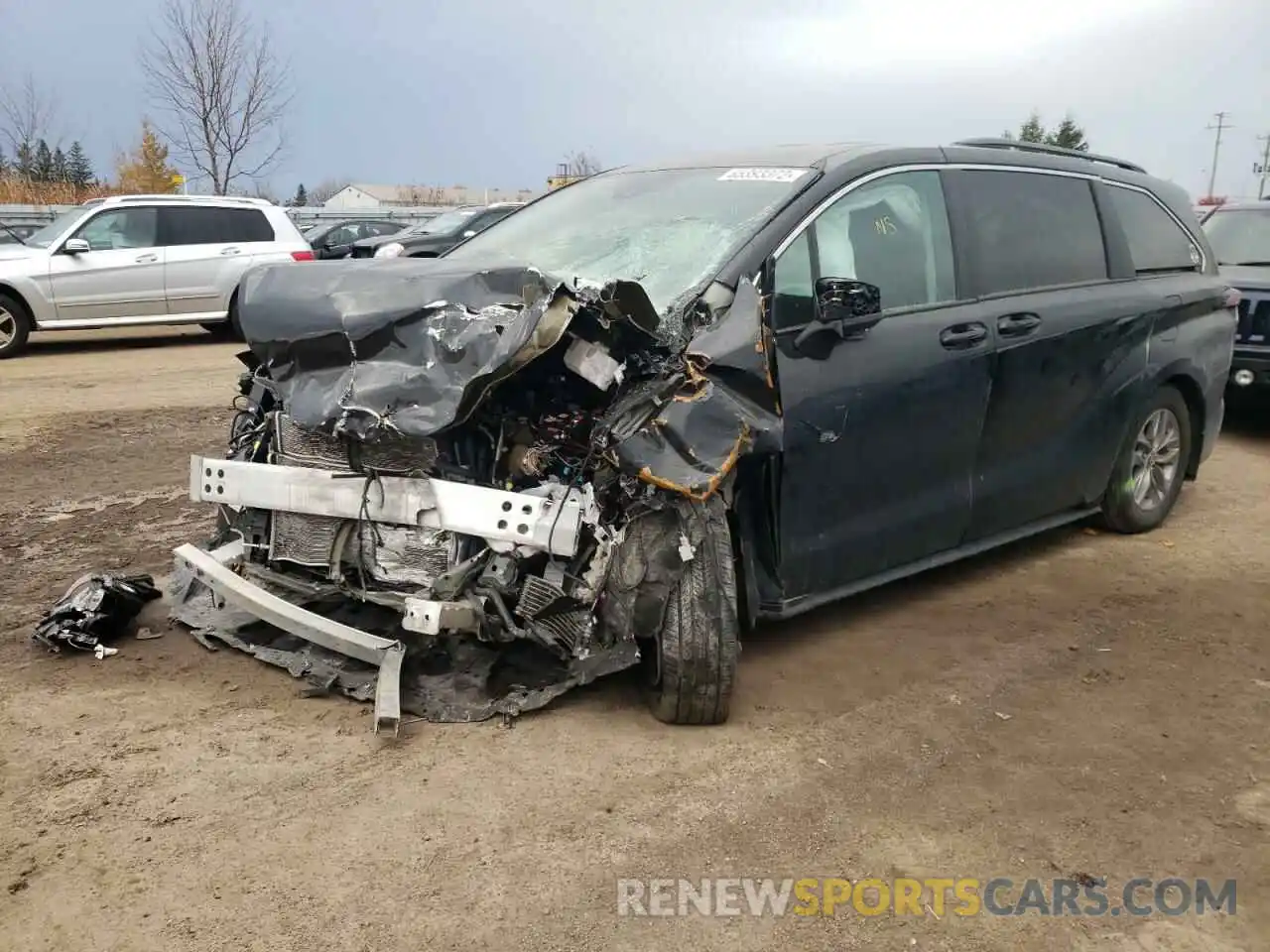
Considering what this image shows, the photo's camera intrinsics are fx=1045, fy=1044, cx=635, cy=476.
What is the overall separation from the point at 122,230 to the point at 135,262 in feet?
1.40

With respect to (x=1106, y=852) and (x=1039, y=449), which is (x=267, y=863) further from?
(x=1039, y=449)

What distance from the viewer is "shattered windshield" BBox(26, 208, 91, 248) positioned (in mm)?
11758

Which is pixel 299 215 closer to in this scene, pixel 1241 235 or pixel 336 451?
pixel 1241 235

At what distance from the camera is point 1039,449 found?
4664 millimetres

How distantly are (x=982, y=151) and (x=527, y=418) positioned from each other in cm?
254

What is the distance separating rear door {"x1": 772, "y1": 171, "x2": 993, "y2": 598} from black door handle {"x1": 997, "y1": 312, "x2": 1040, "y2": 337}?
12 centimetres

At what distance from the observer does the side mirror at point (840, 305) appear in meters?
3.64

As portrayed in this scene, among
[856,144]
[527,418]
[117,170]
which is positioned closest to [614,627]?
[527,418]

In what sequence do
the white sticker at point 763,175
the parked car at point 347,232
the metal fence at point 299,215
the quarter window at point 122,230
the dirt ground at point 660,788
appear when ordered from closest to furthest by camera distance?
the dirt ground at point 660,788 < the white sticker at point 763,175 < the quarter window at point 122,230 < the parked car at point 347,232 < the metal fence at point 299,215

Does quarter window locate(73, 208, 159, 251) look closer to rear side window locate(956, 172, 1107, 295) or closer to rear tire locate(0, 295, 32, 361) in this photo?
rear tire locate(0, 295, 32, 361)

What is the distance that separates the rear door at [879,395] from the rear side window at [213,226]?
34.8 ft

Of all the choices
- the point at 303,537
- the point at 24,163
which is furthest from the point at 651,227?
the point at 24,163

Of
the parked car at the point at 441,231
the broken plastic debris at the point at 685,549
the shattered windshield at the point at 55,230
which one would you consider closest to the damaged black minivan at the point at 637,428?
the broken plastic debris at the point at 685,549

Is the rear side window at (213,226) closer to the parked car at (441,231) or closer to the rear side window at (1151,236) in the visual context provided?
the parked car at (441,231)
